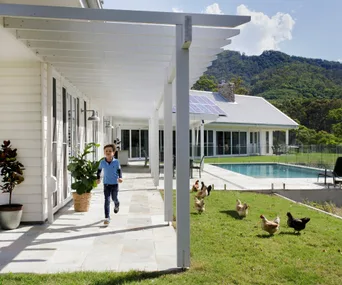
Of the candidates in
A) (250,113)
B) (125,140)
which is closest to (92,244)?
(125,140)

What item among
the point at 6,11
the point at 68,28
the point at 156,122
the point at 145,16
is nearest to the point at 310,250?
the point at 145,16

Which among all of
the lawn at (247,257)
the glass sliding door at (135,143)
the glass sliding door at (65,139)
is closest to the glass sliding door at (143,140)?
the glass sliding door at (135,143)

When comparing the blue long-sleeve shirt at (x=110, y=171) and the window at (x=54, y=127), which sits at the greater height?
the window at (x=54, y=127)

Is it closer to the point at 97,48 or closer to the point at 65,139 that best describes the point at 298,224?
the point at 97,48

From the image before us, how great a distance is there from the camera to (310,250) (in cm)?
451

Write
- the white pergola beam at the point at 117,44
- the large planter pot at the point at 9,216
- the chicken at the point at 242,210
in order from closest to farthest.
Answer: the white pergola beam at the point at 117,44 → the large planter pot at the point at 9,216 → the chicken at the point at 242,210

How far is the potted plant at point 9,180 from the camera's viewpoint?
5336mm

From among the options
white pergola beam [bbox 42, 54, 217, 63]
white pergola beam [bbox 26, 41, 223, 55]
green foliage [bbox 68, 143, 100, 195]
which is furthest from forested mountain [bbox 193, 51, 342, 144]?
white pergola beam [bbox 26, 41, 223, 55]

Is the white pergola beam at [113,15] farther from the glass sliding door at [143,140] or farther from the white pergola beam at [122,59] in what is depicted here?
the glass sliding door at [143,140]

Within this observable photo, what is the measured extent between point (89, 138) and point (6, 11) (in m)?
7.37

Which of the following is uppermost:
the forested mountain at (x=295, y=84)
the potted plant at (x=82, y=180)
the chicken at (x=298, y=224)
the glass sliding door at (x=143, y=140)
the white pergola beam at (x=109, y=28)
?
the forested mountain at (x=295, y=84)

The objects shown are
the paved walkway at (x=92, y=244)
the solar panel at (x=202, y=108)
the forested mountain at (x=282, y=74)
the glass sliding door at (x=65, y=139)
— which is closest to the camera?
the paved walkway at (x=92, y=244)

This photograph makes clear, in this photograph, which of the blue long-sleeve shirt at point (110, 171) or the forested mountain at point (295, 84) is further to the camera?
the forested mountain at point (295, 84)

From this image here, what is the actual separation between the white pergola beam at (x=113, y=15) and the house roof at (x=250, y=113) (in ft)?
68.8
